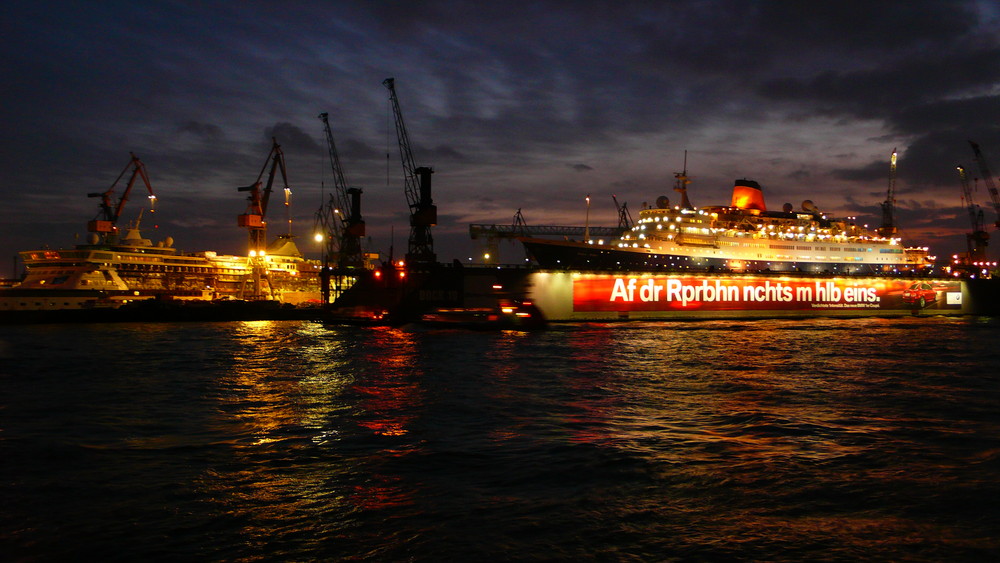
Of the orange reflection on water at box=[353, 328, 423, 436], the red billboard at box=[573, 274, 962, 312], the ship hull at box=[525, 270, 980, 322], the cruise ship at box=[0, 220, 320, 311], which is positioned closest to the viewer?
the orange reflection on water at box=[353, 328, 423, 436]

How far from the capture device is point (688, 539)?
9773 millimetres

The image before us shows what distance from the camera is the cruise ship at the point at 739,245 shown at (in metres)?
95.5

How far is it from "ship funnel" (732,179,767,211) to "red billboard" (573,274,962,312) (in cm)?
3178

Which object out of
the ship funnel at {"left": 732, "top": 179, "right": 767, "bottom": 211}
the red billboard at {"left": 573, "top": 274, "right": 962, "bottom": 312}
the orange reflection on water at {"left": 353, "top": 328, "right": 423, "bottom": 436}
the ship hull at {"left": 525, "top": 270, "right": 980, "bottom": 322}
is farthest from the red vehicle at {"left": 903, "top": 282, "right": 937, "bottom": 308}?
the orange reflection on water at {"left": 353, "top": 328, "right": 423, "bottom": 436}

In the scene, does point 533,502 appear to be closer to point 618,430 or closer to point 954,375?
point 618,430

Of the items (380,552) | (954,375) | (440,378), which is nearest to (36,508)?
(380,552)

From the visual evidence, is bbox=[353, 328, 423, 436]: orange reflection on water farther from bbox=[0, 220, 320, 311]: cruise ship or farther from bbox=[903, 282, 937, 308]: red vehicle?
bbox=[903, 282, 937, 308]: red vehicle

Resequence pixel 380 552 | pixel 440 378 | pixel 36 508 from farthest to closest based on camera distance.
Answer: pixel 440 378
pixel 36 508
pixel 380 552

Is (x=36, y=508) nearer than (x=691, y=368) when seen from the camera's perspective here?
Yes

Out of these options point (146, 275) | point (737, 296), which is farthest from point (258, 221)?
point (737, 296)

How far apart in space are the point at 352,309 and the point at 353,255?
34575 mm

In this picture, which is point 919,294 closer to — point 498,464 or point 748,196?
point 748,196

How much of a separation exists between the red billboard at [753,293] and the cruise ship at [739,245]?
6.28 metres

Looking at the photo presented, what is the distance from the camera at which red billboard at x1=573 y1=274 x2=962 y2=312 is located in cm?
7220
